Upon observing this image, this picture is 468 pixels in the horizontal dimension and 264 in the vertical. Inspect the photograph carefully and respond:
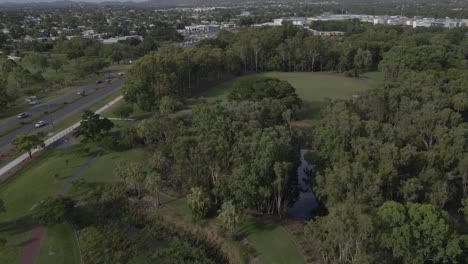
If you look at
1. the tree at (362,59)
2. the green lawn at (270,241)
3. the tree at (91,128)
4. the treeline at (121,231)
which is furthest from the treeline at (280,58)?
the green lawn at (270,241)

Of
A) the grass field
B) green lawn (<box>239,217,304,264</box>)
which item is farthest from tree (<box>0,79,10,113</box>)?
green lawn (<box>239,217,304,264</box>)

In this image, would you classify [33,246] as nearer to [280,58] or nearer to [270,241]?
[270,241]

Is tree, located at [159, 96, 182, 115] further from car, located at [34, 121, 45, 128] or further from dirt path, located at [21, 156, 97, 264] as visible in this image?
dirt path, located at [21, 156, 97, 264]

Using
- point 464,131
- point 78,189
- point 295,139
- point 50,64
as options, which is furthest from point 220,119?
point 50,64

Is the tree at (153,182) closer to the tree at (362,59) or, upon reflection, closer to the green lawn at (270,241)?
the green lawn at (270,241)

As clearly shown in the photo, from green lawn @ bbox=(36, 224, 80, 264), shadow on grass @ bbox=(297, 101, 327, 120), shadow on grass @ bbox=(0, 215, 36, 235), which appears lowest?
green lawn @ bbox=(36, 224, 80, 264)

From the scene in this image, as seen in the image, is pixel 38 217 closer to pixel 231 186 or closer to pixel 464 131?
pixel 231 186
